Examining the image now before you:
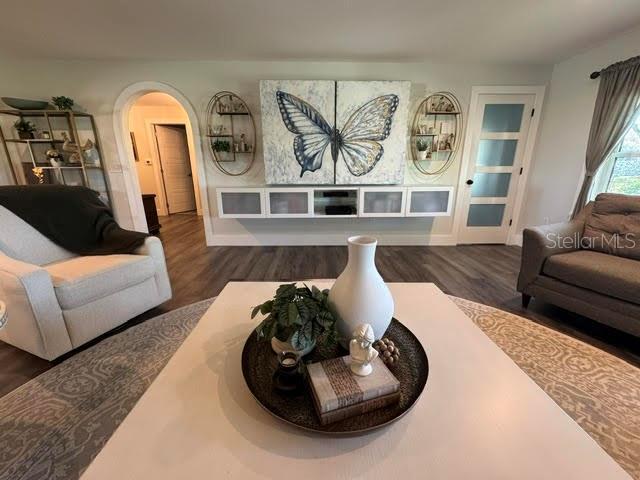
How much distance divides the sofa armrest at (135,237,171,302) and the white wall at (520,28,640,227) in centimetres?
405

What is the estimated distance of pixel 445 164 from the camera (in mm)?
3324

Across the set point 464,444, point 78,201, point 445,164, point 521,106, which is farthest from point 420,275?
point 78,201

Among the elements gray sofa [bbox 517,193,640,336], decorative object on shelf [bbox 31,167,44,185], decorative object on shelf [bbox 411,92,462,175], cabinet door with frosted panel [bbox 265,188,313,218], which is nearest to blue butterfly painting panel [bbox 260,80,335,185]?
cabinet door with frosted panel [bbox 265,188,313,218]

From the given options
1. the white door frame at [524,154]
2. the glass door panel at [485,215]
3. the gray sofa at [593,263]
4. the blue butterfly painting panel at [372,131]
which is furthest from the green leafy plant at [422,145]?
the gray sofa at [593,263]

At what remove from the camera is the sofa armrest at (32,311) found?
1.26m

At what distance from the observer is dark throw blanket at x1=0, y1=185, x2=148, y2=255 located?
1745 mm

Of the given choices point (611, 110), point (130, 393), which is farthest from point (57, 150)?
point (611, 110)

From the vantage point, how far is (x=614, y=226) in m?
1.88

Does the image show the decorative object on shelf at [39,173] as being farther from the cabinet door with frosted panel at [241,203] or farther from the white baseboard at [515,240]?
the white baseboard at [515,240]

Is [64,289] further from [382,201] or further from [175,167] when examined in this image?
[175,167]

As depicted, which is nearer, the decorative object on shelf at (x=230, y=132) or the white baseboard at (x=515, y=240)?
the decorative object on shelf at (x=230, y=132)

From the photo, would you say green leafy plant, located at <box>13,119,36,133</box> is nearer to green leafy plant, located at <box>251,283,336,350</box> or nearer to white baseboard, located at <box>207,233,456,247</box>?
white baseboard, located at <box>207,233,456,247</box>

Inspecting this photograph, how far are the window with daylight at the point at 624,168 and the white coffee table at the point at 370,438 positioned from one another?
2.91 m

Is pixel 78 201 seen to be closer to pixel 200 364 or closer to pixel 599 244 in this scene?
pixel 200 364
